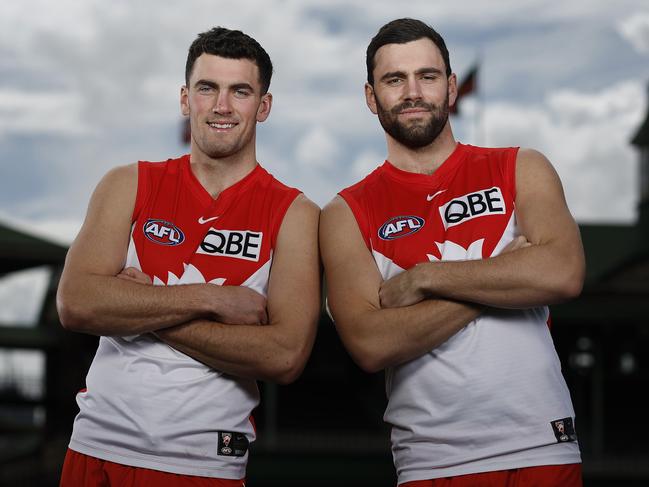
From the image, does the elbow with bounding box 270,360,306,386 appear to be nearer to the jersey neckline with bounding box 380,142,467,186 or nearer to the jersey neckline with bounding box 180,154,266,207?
the jersey neckline with bounding box 180,154,266,207

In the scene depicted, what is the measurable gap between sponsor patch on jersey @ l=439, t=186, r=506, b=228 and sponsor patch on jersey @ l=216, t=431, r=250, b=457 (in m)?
1.18

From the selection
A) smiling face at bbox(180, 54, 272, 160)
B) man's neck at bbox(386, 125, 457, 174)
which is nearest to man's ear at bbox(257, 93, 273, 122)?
smiling face at bbox(180, 54, 272, 160)

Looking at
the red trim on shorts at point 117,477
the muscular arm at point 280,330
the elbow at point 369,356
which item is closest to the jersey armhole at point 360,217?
the muscular arm at point 280,330

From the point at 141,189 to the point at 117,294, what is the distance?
1.78ft

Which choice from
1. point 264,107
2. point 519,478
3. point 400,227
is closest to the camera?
point 519,478

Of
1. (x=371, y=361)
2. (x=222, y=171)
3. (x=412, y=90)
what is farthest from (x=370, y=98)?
(x=371, y=361)

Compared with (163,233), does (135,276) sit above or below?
below

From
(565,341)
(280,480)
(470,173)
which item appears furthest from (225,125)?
(565,341)

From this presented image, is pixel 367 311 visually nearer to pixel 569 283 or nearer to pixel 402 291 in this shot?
pixel 402 291

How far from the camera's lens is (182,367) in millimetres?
3855

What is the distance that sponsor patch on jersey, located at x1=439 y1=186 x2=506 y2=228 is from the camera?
398cm

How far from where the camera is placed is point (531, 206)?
Result: 398 cm

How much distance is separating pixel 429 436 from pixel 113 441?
1.22 meters

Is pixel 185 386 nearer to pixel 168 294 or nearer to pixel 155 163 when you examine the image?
pixel 168 294
